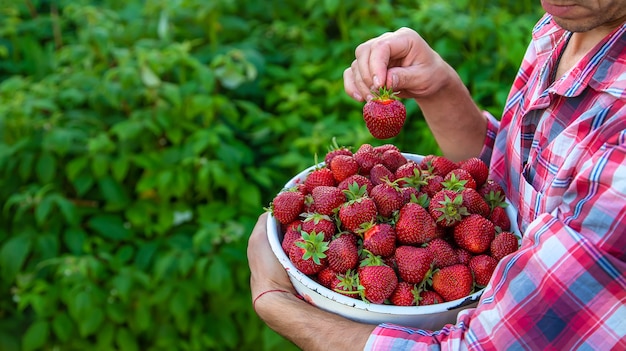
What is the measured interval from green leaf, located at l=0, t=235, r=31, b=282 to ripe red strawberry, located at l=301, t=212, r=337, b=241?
150 cm

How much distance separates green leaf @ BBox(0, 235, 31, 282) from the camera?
96.4 inches

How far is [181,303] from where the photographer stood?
2.41 m

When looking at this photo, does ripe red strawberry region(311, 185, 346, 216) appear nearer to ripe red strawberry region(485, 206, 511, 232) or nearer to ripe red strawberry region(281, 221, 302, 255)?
ripe red strawberry region(281, 221, 302, 255)

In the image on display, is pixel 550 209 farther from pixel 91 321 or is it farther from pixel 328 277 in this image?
pixel 91 321

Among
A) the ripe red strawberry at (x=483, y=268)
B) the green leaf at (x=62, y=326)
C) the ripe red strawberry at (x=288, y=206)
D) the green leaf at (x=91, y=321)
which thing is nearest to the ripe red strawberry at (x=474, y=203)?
the ripe red strawberry at (x=483, y=268)

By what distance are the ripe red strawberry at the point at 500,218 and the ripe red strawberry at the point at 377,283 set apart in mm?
252

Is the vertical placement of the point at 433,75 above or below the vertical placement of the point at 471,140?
above

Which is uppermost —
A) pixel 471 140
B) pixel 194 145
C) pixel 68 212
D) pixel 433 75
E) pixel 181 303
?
pixel 433 75

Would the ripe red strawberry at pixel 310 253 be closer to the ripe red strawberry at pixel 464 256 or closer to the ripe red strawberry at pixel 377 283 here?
the ripe red strawberry at pixel 377 283

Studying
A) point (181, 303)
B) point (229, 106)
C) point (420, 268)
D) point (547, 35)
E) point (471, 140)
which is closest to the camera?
point (420, 268)

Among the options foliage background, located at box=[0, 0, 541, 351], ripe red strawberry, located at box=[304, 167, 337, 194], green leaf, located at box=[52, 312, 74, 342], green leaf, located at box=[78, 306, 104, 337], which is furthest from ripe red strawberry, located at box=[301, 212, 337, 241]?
green leaf, located at box=[52, 312, 74, 342]

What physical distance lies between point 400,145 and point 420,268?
5.00ft

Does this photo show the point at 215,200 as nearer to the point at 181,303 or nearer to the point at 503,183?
the point at 181,303

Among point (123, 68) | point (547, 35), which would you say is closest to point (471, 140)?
point (547, 35)
